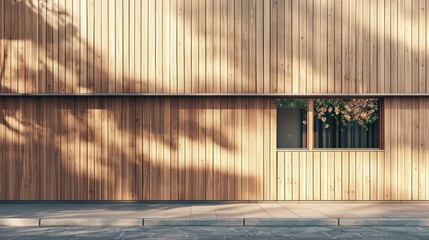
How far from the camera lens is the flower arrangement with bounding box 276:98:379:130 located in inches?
510

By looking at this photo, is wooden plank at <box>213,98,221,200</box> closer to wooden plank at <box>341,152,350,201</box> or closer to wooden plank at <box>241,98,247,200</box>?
wooden plank at <box>241,98,247,200</box>

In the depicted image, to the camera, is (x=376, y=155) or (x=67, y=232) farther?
(x=376, y=155)

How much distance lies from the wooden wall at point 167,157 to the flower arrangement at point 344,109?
0.74 m

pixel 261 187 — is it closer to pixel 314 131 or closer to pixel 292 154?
pixel 292 154

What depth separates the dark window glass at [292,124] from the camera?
1294cm

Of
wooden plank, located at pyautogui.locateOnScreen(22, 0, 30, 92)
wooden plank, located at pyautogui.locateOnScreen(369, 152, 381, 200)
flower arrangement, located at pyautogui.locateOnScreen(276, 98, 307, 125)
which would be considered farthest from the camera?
flower arrangement, located at pyautogui.locateOnScreen(276, 98, 307, 125)

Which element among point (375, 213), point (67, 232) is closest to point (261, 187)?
point (375, 213)

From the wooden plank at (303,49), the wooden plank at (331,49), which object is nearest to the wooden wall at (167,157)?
the wooden plank at (303,49)

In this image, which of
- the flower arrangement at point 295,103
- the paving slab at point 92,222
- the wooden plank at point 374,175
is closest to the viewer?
the paving slab at point 92,222

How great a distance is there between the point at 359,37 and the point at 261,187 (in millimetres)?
4338

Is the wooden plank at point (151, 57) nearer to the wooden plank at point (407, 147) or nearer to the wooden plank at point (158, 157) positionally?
the wooden plank at point (158, 157)

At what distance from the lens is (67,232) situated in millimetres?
9266

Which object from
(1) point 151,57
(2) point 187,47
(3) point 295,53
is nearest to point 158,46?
(1) point 151,57

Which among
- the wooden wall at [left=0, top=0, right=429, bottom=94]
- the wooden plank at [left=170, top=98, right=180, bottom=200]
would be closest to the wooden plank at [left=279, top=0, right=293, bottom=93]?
the wooden wall at [left=0, top=0, right=429, bottom=94]
